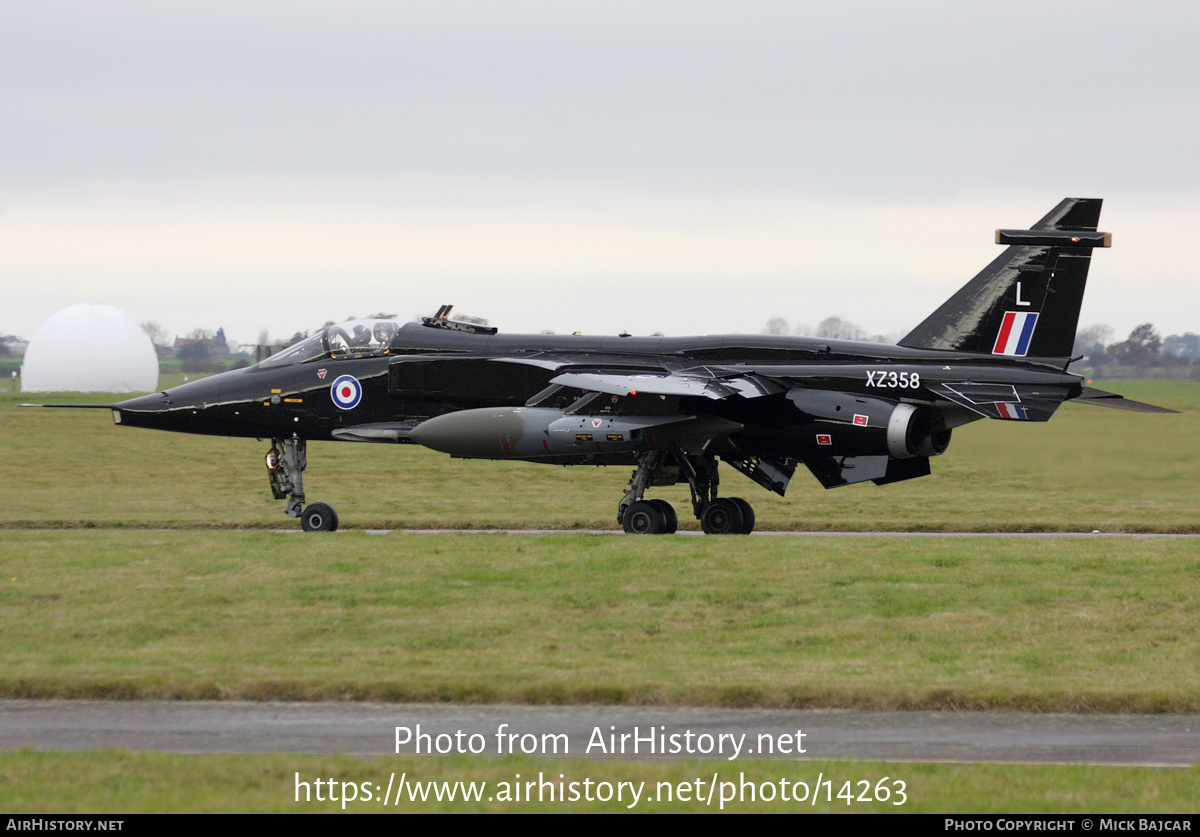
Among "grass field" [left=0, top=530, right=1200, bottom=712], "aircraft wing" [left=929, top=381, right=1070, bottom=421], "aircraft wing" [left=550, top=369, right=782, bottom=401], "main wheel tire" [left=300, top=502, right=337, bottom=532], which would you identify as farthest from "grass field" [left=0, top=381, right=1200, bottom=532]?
"aircraft wing" [left=550, top=369, right=782, bottom=401]

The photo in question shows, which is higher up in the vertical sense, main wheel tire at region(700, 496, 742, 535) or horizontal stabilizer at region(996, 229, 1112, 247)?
horizontal stabilizer at region(996, 229, 1112, 247)

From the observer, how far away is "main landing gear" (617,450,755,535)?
2248 centimetres

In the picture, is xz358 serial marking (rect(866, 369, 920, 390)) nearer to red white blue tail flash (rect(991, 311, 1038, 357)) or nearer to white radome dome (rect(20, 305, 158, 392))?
red white blue tail flash (rect(991, 311, 1038, 357))

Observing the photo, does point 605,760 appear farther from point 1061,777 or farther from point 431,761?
point 1061,777

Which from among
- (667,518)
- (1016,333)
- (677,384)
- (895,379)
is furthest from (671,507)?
(1016,333)

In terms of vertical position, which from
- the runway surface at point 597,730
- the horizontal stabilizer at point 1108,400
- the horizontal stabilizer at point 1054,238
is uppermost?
the horizontal stabilizer at point 1054,238

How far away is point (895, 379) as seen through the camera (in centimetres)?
2133

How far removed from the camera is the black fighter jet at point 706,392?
21.2m

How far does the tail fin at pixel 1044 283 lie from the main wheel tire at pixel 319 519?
11.3m

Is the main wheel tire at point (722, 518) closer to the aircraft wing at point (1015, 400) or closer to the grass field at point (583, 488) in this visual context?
the grass field at point (583, 488)

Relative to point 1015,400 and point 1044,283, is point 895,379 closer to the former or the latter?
point 1015,400

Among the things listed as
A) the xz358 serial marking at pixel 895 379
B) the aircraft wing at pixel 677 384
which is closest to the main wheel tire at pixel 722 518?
the aircraft wing at pixel 677 384

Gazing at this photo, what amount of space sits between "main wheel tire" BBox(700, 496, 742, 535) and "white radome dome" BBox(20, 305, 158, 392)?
8067cm

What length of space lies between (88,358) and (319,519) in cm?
7829
